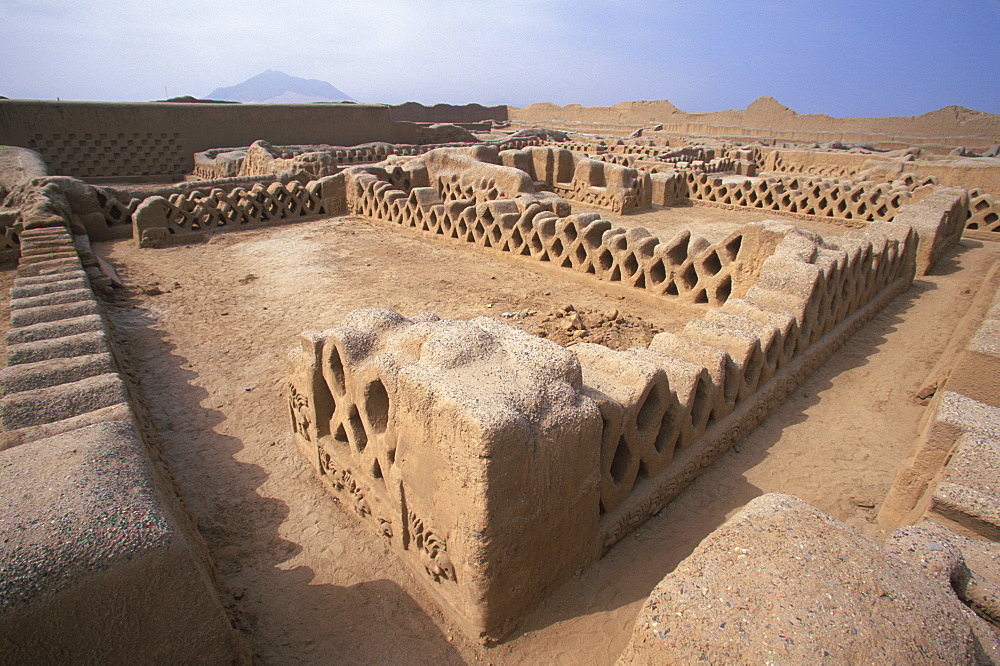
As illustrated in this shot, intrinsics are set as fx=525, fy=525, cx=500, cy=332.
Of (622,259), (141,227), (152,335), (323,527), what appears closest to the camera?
(323,527)

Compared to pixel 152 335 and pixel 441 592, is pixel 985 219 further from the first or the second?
pixel 152 335

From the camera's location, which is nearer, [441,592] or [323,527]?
[441,592]

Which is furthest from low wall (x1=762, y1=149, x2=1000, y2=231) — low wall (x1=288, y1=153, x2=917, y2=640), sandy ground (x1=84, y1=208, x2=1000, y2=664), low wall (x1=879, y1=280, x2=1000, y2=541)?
low wall (x1=879, y1=280, x2=1000, y2=541)

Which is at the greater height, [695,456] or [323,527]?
[695,456]

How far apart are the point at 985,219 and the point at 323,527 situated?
1182 centimetres

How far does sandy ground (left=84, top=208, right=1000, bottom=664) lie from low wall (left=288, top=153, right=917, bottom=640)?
0.48 feet

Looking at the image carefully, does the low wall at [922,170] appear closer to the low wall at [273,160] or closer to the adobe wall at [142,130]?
the low wall at [273,160]

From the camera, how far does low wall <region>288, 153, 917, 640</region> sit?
213 centimetres

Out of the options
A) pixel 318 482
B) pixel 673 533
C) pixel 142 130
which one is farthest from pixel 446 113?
pixel 673 533

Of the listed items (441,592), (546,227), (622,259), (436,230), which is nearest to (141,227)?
(436,230)

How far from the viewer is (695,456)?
10.8 ft

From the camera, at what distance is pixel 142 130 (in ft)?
49.7

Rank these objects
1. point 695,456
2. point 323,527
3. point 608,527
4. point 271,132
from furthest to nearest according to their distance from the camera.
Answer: point 271,132 < point 695,456 < point 323,527 < point 608,527

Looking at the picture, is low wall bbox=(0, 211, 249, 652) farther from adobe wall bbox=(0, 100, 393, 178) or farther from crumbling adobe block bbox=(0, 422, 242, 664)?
adobe wall bbox=(0, 100, 393, 178)
